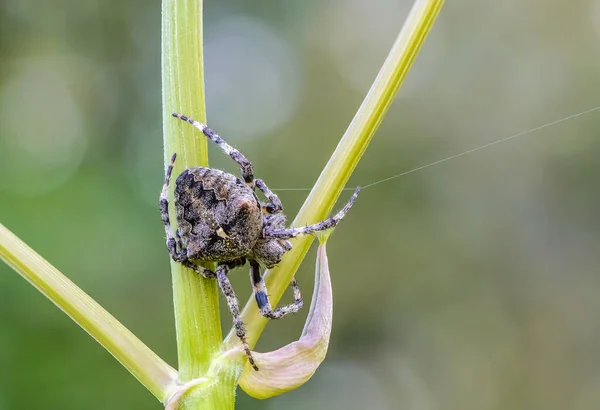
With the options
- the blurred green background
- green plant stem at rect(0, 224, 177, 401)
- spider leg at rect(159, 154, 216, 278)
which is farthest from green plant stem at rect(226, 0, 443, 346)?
the blurred green background

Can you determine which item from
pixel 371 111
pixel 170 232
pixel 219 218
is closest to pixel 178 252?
pixel 170 232

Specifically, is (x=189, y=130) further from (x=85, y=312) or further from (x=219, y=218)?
(x=219, y=218)

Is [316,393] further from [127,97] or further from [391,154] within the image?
[127,97]

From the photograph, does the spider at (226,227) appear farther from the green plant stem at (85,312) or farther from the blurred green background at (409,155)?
the blurred green background at (409,155)

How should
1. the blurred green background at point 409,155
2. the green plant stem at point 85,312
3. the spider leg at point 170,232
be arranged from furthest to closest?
the blurred green background at point 409,155
the spider leg at point 170,232
the green plant stem at point 85,312

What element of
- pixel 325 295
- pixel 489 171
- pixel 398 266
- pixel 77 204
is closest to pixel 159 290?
pixel 77 204

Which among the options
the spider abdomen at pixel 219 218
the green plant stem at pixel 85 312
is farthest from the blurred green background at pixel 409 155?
the green plant stem at pixel 85 312

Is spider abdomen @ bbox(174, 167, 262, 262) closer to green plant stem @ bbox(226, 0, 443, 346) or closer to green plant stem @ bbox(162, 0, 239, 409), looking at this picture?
green plant stem @ bbox(162, 0, 239, 409)
